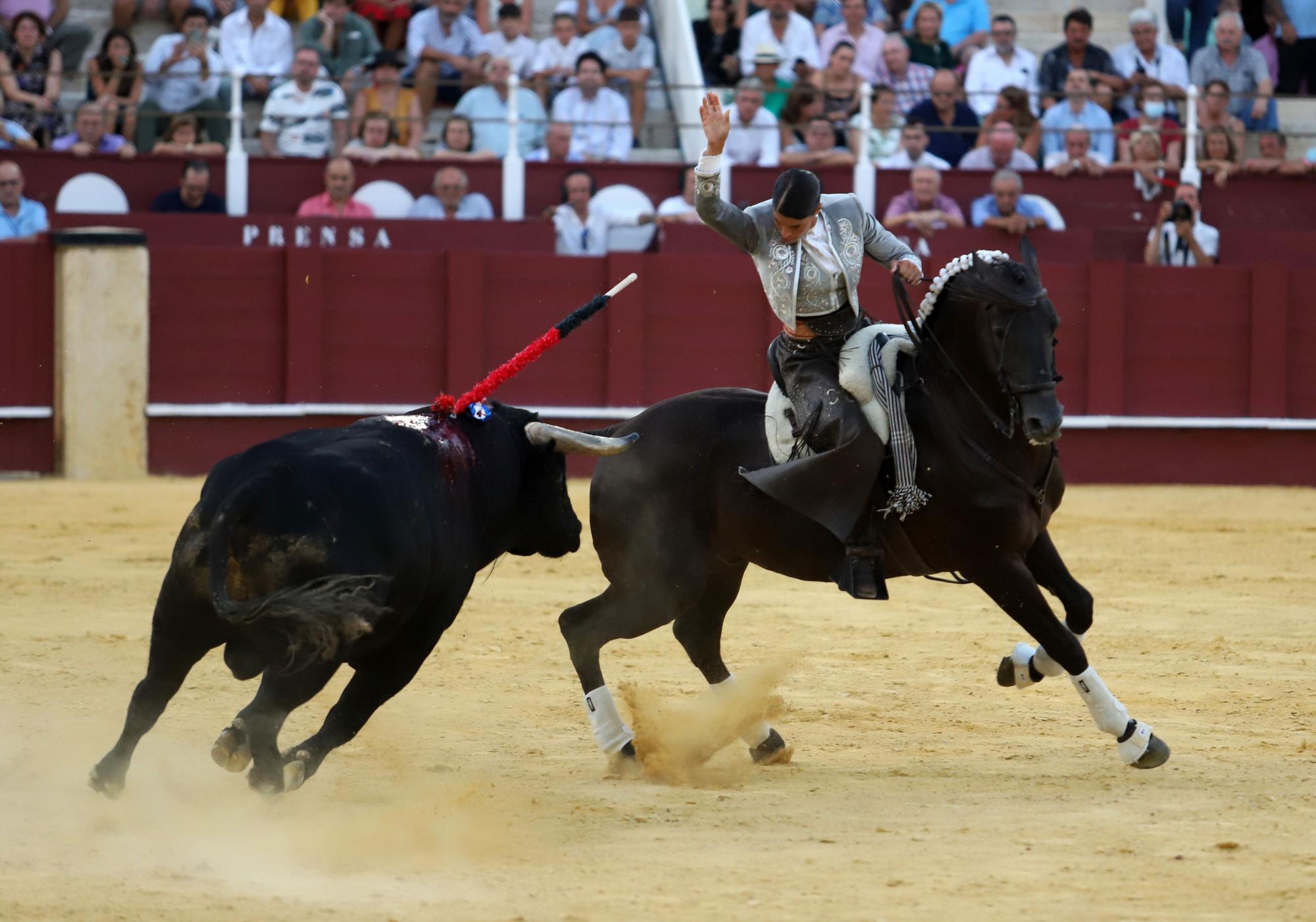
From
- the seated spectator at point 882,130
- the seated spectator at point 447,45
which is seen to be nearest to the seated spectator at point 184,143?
the seated spectator at point 447,45

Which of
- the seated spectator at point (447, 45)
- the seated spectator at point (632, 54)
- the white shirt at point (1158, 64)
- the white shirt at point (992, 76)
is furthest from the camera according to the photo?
the white shirt at point (1158, 64)

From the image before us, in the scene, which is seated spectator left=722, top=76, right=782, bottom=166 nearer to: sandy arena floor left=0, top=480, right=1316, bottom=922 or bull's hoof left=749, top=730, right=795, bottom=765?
sandy arena floor left=0, top=480, right=1316, bottom=922

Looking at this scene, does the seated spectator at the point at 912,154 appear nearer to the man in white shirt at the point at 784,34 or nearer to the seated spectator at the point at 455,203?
the man in white shirt at the point at 784,34

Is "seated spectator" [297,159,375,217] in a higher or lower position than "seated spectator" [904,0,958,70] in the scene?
lower

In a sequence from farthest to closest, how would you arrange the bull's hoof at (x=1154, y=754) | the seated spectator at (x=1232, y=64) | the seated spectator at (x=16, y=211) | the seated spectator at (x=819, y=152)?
1. the seated spectator at (x=1232, y=64)
2. the seated spectator at (x=819, y=152)
3. the seated spectator at (x=16, y=211)
4. the bull's hoof at (x=1154, y=754)

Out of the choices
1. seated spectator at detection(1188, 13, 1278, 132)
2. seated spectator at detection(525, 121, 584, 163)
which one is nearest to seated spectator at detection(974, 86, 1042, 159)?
seated spectator at detection(1188, 13, 1278, 132)

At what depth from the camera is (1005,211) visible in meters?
11.9

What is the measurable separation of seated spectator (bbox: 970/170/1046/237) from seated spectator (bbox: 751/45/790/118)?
55.3 inches

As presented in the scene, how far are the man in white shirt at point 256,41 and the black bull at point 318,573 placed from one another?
8415 mm

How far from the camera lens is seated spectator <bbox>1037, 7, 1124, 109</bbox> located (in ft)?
42.3

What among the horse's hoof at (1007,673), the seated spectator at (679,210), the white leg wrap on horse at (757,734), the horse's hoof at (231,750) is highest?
the seated spectator at (679,210)

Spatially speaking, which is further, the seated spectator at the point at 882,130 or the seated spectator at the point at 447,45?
the seated spectator at the point at 447,45

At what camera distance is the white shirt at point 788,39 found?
12.9 metres

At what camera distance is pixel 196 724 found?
17.5 ft
